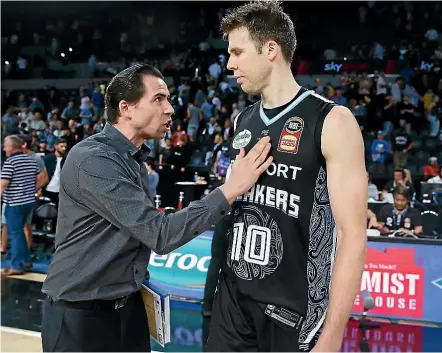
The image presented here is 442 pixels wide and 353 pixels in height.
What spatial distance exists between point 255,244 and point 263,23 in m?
0.83

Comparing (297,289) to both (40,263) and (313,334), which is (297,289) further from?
(40,263)

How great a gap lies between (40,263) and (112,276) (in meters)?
6.02

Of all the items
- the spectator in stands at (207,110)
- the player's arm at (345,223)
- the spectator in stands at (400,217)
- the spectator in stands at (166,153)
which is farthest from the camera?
the spectator in stands at (207,110)

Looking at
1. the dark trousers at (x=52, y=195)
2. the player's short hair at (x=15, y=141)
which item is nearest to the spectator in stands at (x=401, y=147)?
the dark trousers at (x=52, y=195)

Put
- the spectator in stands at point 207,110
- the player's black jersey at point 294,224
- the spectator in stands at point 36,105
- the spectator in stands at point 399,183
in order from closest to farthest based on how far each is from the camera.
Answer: the player's black jersey at point 294,224 → the spectator in stands at point 399,183 → the spectator in stands at point 207,110 → the spectator in stands at point 36,105

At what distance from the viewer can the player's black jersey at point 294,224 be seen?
204 centimetres

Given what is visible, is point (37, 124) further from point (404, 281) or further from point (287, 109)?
point (287, 109)

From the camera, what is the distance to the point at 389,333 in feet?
16.9

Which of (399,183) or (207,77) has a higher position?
(207,77)

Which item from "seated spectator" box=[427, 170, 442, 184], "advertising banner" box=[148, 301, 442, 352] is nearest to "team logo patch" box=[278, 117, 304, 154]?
"advertising banner" box=[148, 301, 442, 352]

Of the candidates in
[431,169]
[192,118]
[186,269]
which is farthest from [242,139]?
[192,118]

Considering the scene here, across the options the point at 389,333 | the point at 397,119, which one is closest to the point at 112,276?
the point at 389,333

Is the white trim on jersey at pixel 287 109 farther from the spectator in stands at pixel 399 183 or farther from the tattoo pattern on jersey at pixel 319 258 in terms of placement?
the spectator in stands at pixel 399 183

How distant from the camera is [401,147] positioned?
12039 millimetres
